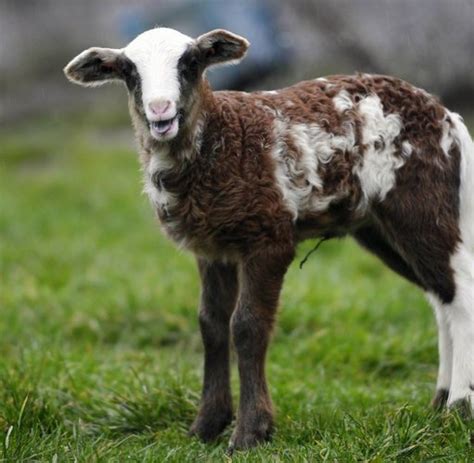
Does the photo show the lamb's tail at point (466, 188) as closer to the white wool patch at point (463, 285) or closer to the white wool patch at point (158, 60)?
the white wool patch at point (463, 285)

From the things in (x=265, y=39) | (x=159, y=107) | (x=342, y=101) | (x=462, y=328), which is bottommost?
(x=265, y=39)

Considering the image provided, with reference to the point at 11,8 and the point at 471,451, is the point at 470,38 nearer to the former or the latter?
the point at 471,451

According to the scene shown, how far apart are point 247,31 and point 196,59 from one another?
12.3 meters

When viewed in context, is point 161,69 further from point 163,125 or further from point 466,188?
point 466,188

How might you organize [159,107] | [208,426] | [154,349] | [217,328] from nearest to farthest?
[159,107] → [208,426] → [217,328] → [154,349]

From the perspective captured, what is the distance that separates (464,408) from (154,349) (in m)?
3.14

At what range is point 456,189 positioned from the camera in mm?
5805

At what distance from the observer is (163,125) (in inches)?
203

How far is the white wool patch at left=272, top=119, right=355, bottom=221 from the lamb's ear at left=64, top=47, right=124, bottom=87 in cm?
86

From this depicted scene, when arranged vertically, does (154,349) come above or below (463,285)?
below

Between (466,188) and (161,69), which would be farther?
(466,188)

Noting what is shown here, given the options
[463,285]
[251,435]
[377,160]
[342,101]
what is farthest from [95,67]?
[463,285]

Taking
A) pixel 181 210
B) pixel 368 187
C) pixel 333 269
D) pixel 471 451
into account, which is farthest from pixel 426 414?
pixel 333 269

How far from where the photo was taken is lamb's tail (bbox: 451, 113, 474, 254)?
584 centimetres
